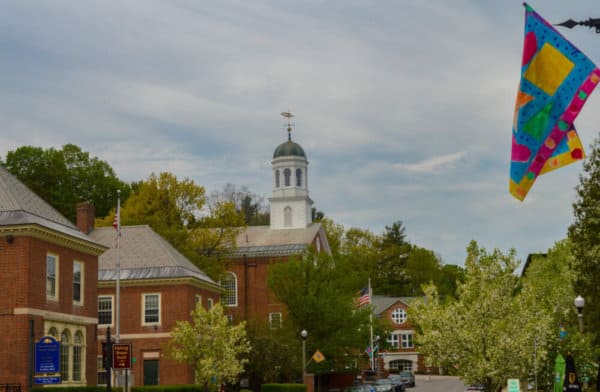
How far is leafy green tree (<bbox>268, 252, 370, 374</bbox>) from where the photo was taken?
58812mm

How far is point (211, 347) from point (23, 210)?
1241 cm

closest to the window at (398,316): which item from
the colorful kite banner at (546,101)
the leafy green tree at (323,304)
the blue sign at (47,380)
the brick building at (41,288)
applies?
the leafy green tree at (323,304)

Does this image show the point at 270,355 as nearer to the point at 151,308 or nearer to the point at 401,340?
the point at 151,308

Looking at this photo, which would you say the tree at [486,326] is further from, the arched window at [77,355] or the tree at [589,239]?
the arched window at [77,355]

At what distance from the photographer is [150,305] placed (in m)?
53.6

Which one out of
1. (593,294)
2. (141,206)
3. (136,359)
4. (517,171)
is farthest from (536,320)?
(141,206)

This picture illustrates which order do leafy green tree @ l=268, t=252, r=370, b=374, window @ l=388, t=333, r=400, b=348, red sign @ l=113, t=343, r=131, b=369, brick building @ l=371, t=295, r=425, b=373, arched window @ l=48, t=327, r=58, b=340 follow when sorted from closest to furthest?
red sign @ l=113, t=343, r=131, b=369
arched window @ l=48, t=327, r=58, b=340
leafy green tree @ l=268, t=252, r=370, b=374
brick building @ l=371, t=295, r=425, b=373
window @ l=388, t=333, r=400, b=348

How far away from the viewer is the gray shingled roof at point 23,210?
37.5 metres

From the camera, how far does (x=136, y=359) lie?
52938 mm

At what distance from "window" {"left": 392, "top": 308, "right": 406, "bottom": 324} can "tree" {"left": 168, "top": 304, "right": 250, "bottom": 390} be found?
229 ft

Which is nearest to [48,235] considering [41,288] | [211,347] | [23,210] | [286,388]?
[23,210]

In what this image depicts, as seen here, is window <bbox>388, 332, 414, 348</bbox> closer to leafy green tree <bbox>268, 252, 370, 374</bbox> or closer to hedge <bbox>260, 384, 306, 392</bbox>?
leafy green tree <bbox>268, 252, 370, 374</bbox>

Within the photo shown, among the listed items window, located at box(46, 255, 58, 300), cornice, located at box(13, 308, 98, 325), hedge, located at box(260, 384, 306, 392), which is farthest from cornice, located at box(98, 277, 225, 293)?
window, located at box(46, 255, 58, 300)

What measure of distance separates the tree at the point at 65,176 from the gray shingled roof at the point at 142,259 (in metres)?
21.6
